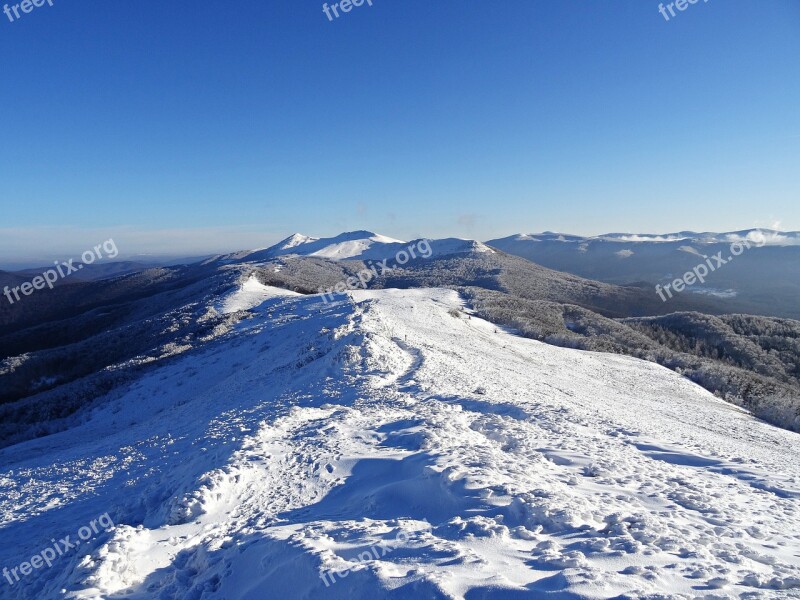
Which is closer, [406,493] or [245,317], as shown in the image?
[406,493]

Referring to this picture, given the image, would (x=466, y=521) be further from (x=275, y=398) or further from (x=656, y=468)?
(x=275, y=398)

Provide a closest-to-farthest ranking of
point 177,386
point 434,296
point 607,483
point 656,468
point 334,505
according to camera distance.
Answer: point 334,505
point 607,483
point 656,468
point 177,386
point 434,296

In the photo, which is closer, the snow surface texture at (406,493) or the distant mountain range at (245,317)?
the snow surface texture at (406,493)

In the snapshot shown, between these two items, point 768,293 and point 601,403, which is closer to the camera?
point 601,403

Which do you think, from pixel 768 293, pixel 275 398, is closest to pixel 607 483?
pixel 275 398

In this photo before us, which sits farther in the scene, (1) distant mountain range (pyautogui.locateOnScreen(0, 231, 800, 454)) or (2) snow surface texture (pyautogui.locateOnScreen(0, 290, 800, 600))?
(1) distant mountain range (pyautogui.locateOnScreen(0, 231, 800, 454))

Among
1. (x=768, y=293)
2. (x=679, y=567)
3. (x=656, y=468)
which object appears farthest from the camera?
(x=768, y=293)

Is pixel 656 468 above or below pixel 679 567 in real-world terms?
below

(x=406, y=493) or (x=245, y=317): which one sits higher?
(x=245, y=317)
